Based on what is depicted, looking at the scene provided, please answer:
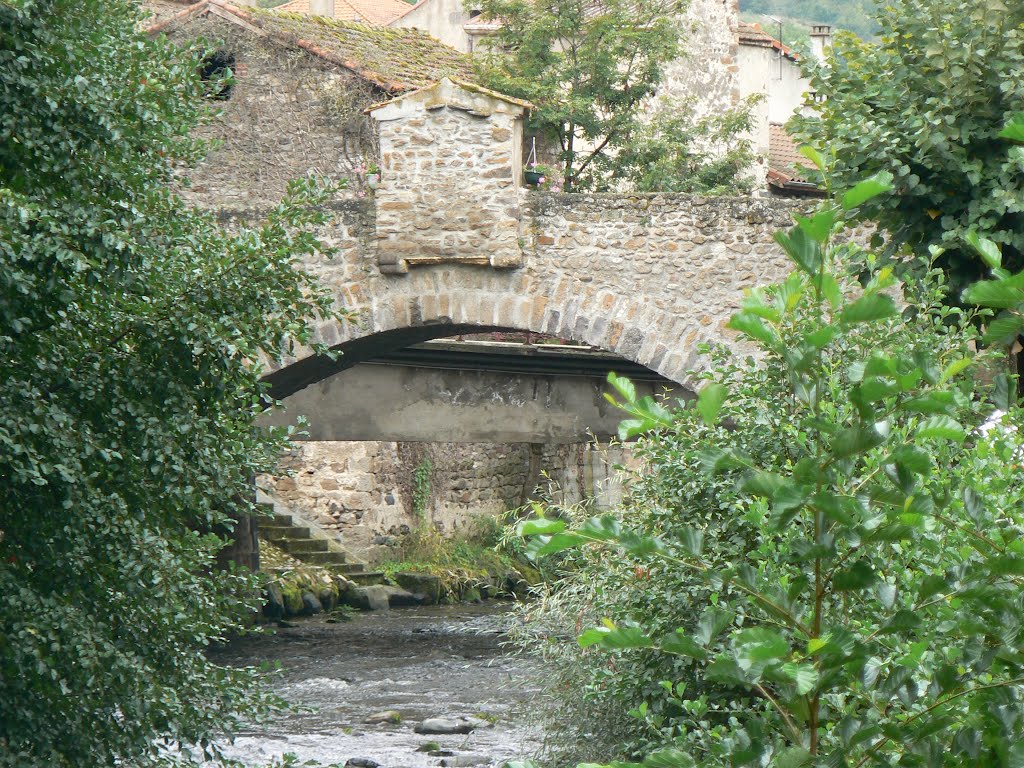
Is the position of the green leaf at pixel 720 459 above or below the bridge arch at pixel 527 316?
below

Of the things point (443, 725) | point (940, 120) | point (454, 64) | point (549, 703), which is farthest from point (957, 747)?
point (454, 64)

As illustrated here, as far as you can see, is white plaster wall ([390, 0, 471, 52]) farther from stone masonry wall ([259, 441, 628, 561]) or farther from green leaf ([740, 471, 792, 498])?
green leaf ([740, 471, 792, 498])

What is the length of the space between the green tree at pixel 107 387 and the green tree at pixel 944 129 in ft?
10.3

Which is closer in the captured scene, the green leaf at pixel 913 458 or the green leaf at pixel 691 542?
the green leaf at pixel 913 458

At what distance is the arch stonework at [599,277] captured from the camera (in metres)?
8.75

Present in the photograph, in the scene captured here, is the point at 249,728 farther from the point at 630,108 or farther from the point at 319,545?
the point at 630,108

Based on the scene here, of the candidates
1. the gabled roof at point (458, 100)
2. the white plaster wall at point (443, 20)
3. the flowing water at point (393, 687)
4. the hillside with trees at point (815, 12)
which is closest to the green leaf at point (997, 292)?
the flowing water at point (393, 687)

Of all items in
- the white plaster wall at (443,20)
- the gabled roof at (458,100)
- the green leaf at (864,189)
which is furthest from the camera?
the white plaster wall at (443,20)

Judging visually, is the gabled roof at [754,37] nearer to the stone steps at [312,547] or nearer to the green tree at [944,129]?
the stone steps at [312,547]

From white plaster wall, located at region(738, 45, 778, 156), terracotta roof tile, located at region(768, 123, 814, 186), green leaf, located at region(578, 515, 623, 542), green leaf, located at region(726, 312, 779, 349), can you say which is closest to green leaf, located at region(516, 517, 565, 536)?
green leaf, located at region(578, 515, 623, 542)

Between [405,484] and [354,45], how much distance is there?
571 centimetres

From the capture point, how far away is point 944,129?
6.52m

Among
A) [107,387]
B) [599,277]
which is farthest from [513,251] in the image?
[107,387]

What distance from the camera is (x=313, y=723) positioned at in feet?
28.1
